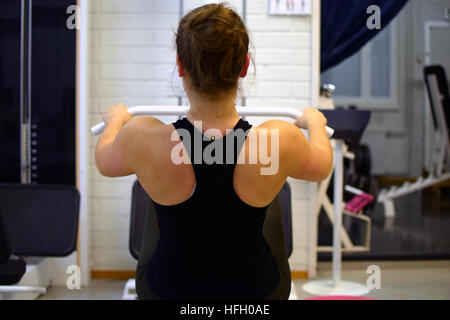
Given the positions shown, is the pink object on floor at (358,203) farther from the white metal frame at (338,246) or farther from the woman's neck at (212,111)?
the woman's neck at (212,111)

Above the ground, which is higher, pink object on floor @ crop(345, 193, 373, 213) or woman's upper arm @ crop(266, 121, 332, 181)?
woman's upper arm @ crop(266, 121, 332, 181)

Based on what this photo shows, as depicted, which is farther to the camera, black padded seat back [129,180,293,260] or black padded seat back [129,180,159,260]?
black padded seat back [129,180,159,260]

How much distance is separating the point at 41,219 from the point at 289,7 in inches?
82.7

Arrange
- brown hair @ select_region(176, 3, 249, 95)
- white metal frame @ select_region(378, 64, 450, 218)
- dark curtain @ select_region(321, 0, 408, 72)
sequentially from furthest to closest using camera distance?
white metal frame @ select_region(378, 64, 450, 218), dark curtain @ select_region(321, 0, 408, 72), brown hair @ select_region(176, 3, 249, 95)

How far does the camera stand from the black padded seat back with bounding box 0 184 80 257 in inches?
70.6

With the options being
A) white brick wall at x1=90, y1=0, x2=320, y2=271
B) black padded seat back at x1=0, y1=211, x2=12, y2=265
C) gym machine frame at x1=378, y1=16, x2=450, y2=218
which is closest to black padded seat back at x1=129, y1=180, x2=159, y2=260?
white brick wall at x1=90, y1=0, x2=320, y2=271

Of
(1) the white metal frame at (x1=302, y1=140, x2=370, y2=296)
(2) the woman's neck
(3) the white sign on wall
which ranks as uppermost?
(3) the white sign on wall

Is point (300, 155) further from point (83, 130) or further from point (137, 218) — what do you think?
point (83, 130)

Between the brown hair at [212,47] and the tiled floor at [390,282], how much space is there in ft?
6.93

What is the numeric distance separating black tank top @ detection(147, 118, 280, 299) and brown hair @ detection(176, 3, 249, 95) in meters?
0.10

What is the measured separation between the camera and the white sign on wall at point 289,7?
3.12 meters

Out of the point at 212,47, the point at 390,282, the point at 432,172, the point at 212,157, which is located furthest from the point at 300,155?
the point at 432,172

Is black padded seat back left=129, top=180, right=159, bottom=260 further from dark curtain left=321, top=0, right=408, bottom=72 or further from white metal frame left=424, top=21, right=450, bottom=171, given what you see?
white metal frame left=424, top=21, right=450, bottom=171
